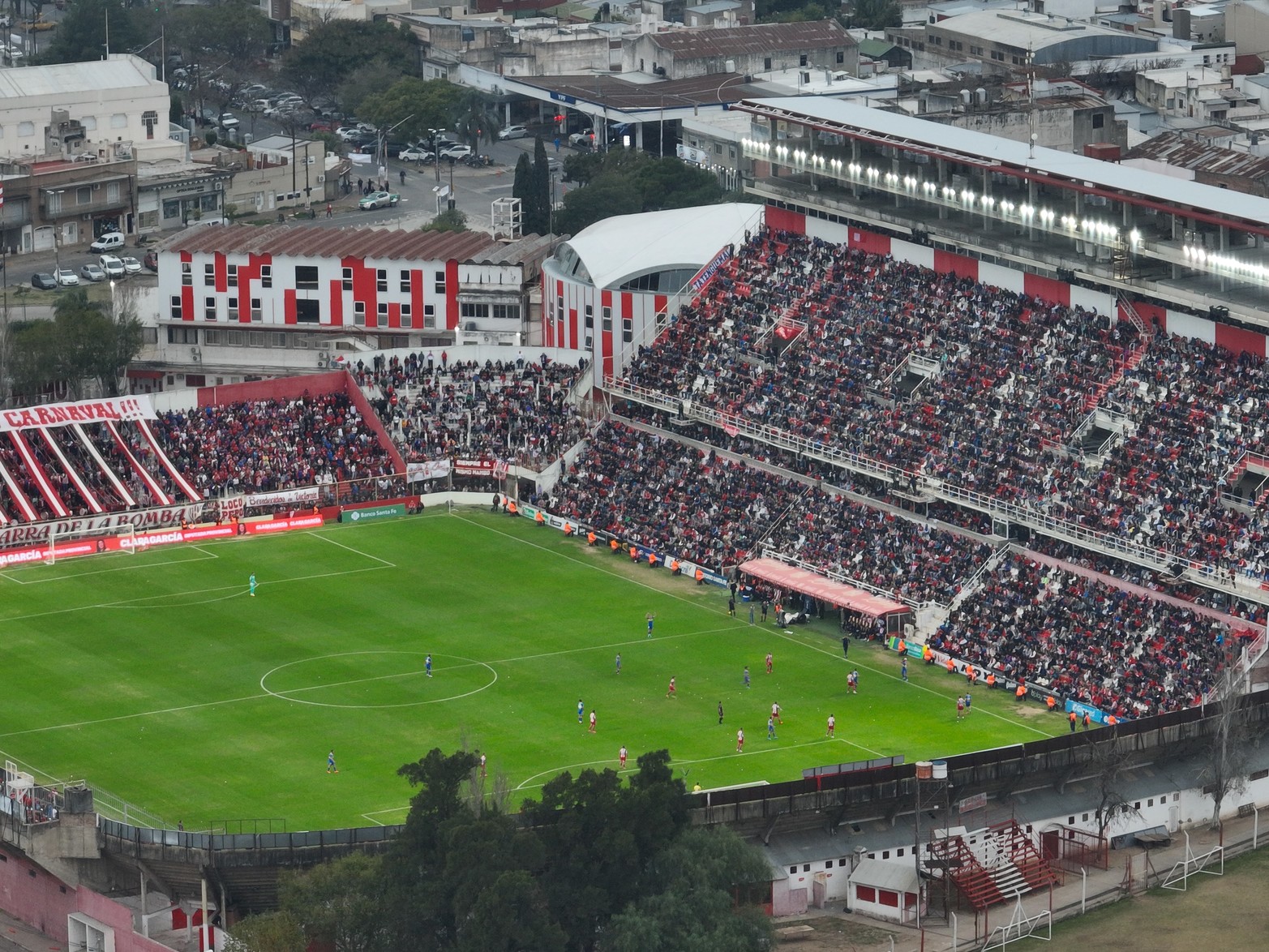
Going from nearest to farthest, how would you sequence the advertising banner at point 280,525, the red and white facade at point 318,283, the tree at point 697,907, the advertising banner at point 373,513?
the tree at point 697,907, the advertising banner at point 280,525, the advertising banner at point 373,513, the red and white facade at point 318,283

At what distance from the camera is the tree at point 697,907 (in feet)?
292

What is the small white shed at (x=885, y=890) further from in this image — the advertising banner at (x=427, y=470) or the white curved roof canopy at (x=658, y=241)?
the white curved roof canopy at (x=658, y=241)

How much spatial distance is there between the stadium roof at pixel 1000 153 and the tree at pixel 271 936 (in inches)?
2049

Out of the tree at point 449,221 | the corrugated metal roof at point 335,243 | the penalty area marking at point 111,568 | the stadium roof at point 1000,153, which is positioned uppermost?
the stadium roof at point 1000,153

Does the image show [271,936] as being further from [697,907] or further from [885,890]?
[885,890]

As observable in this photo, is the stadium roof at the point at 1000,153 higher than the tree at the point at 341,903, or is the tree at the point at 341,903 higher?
the stadium roof at the point at 1000,153

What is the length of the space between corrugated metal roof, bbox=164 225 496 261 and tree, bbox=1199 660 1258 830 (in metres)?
62.7

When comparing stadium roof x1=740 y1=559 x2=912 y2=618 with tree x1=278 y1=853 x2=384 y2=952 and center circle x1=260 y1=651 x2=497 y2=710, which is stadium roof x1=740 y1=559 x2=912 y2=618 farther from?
tree x1=278 y1=853 x2=384 y2=952

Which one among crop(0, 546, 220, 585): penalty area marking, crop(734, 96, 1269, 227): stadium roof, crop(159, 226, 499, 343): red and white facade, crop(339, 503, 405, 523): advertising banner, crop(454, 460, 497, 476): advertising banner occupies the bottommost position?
crop(0, 546, 220, 585): penalty area marking

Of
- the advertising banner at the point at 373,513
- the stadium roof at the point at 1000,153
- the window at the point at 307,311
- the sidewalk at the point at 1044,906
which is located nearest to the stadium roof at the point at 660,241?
the stadium roof at the point at 1000,153

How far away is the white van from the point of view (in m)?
191

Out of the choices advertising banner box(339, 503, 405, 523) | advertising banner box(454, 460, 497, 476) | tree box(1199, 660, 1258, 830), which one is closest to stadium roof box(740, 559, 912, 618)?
advertising banner box(454, 460, 497, 476)

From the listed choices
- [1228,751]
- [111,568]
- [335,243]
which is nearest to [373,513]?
[111,568]

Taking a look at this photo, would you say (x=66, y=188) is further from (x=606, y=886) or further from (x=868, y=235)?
(x=606, y=886)
